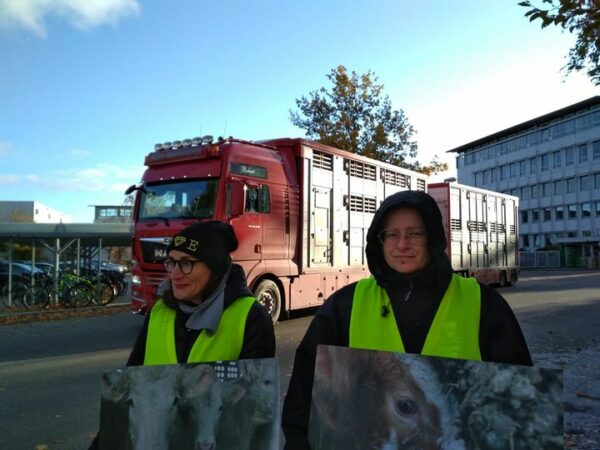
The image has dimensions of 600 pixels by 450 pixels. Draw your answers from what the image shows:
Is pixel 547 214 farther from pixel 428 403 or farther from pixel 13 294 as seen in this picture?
pixel 428 403

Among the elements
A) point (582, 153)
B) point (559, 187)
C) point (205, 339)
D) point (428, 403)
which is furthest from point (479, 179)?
point (428, 403)

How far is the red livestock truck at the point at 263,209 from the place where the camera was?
963 cm

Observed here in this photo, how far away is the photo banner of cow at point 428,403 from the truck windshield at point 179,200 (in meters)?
7.78

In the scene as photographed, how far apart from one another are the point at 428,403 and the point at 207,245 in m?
1.24

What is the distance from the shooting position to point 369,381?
1.84 meters

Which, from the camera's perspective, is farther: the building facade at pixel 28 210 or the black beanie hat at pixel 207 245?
the building facade at pixel 28 210

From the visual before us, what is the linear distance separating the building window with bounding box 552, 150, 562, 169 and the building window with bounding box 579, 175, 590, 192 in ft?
13.1

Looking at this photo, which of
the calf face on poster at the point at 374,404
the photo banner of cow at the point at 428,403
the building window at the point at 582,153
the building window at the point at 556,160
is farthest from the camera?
the building window at the point at 556,160

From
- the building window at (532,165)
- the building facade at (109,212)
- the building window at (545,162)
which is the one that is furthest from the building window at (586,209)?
the building facade at (109,212)

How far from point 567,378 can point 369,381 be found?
5831mm

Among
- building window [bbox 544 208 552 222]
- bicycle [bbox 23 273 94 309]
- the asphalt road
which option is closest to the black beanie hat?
the asphalt road

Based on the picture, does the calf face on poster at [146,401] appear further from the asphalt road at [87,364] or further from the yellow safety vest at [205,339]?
the asphalt road at [87,364]

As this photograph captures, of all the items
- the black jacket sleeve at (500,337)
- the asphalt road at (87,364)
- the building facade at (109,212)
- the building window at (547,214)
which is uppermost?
the building window at (547,214)

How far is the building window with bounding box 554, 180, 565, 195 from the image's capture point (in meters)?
65.7
